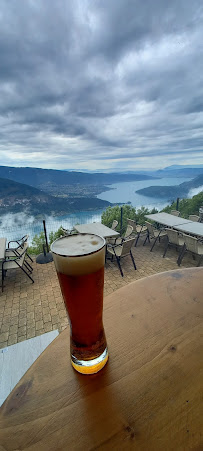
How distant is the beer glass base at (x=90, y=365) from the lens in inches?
21.3

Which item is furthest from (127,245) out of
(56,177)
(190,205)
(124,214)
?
(56,177)

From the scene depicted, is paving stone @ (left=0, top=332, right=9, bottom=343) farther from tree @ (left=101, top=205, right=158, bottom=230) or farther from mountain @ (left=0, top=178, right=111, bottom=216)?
mountain @ (left=0, top=178, right=111, bottom=216)

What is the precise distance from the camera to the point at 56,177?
217 ft

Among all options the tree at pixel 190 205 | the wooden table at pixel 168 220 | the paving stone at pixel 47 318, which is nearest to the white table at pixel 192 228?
the wooden table at pixel 168 220

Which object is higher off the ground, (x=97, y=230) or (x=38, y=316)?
(x=97, y=230)

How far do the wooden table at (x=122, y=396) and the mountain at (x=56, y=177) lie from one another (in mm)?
64299

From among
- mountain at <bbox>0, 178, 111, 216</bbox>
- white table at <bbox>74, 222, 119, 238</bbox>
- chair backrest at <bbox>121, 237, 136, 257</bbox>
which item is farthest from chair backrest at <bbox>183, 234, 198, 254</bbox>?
mountain at <bbox>0, 178, 111, 216</bbox>

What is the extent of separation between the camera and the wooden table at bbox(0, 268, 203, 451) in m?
0.39

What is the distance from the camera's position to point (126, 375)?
1.74ft

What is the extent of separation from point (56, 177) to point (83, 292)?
70052mm

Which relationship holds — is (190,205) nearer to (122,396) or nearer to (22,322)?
(22,322)

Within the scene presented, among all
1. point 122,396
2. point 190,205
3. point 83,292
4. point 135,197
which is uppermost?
point 83,292

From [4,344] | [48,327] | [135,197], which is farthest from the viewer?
[135,197]

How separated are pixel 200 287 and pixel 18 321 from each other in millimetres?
3115
